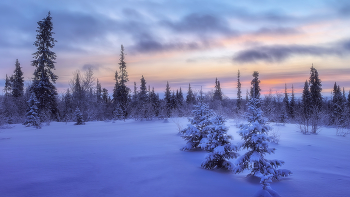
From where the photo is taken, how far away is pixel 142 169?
5.09 metres

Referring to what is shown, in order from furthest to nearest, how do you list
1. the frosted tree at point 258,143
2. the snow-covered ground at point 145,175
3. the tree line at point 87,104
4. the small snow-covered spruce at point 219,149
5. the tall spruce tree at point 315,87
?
the tall spruce tree at point 315,87, the tree line at point 87,104, the small snow-covered spruce at point 219,149, the frosted tree at point 258,143, the snow-covered ground at point 145,175

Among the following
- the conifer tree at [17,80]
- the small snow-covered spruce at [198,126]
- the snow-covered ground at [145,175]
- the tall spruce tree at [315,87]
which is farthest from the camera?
the conifer tree at [17,80]

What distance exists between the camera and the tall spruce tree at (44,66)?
851 inches

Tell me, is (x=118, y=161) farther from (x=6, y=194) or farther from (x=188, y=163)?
(x=6, y=194)

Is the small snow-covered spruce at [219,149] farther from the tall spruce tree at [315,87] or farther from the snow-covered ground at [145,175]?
the tall spruce tree at [315,87]

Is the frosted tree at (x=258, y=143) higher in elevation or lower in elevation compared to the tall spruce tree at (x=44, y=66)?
lower

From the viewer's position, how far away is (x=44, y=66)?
22016mm

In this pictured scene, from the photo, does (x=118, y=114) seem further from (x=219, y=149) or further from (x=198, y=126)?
(x=219, y=149)

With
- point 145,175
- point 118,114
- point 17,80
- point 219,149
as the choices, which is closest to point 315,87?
point 118,114

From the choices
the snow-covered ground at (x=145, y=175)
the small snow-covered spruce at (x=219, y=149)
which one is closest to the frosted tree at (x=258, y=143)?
the snow-covered ground at (x=145, y=175)

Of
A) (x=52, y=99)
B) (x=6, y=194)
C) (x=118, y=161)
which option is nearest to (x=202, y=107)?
(x=118, y=161)

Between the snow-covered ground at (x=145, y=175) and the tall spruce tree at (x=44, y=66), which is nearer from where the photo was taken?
the snow-covered ground at (x=145, y=175)

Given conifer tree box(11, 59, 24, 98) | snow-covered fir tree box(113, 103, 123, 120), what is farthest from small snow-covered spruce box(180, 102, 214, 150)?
conifer tree box(11, 59, 24, 98)

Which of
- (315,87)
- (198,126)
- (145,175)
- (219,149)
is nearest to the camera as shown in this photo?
(145,175)
